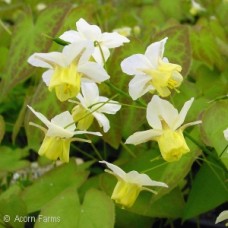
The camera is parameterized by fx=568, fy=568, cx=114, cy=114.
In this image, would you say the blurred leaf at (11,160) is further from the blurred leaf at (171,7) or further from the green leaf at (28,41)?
the blurred leaf at (171,7)

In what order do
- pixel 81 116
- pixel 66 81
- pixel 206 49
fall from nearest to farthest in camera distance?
pixel 66 81 < pixel 81 116 < pixel 206 49

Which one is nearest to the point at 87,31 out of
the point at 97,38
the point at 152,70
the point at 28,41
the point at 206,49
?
the point at 97,38

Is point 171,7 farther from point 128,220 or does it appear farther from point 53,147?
point 53,147

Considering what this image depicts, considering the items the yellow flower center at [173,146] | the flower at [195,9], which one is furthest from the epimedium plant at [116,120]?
the flower at [195,9]

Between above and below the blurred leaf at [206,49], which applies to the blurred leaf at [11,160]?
below

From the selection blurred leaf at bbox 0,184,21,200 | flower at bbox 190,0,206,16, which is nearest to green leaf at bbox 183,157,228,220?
blurred leaf at bbox 0,184,21,200

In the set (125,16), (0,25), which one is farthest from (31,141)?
(125,16)

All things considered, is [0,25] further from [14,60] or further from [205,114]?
[205,114]
